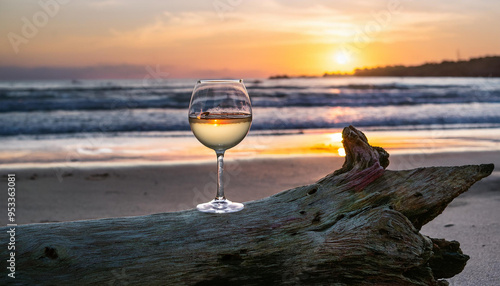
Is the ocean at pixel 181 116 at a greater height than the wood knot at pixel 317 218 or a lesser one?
greater

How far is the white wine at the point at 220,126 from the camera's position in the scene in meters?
2.45

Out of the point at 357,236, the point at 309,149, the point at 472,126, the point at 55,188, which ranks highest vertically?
the point at 472,126

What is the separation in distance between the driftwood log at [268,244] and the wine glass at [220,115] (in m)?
0.25

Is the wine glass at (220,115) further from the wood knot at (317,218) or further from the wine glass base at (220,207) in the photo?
the wood knot at (317,218)

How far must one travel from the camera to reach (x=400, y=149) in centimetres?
1007

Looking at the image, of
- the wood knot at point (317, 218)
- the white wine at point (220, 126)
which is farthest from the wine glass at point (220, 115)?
the wood knot at point (317, 218)

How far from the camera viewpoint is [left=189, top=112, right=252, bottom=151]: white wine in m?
2.45

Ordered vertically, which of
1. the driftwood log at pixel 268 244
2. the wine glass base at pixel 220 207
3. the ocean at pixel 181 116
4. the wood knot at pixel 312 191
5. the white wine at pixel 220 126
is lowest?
the driftwood log at pixel 268 244

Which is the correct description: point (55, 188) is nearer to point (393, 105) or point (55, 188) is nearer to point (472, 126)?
point (472, 126)

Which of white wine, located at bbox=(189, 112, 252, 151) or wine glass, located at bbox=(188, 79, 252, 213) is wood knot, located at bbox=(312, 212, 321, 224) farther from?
white wine, located at bbox=(189, 112, 252, 151)

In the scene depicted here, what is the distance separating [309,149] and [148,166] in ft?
10.9

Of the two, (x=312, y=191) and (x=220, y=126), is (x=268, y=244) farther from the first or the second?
(x=220, y=126)

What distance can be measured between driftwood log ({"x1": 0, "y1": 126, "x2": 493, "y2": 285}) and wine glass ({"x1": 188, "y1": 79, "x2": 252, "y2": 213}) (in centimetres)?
25

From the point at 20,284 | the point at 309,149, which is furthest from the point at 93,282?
the point at 309,149
